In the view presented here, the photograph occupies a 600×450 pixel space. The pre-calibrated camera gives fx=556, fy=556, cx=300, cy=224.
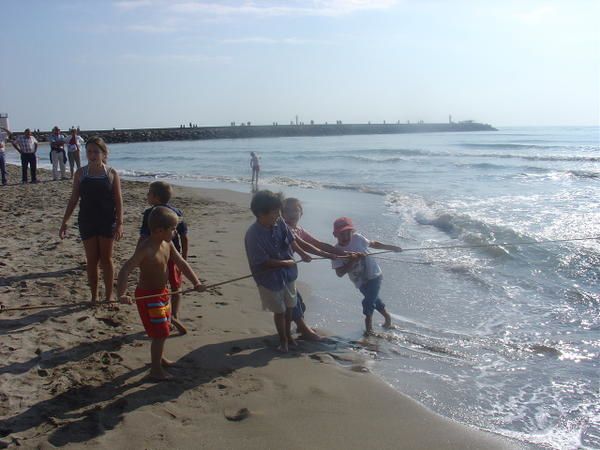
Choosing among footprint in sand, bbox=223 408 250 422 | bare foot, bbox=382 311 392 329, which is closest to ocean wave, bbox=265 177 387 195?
bare foot, bbox=382 311 392 329

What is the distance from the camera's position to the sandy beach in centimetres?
307

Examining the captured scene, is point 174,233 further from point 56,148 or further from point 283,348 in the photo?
point 56,148

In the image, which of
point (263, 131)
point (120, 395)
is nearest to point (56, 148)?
point (120, 395)

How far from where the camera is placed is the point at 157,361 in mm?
3680

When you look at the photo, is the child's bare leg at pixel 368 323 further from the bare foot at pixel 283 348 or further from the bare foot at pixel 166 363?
the bare foot at pixel 166 363

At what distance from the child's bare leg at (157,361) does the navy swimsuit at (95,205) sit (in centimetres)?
162

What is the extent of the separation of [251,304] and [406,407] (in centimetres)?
243

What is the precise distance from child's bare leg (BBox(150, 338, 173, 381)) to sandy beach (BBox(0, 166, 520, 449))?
0.24 ft

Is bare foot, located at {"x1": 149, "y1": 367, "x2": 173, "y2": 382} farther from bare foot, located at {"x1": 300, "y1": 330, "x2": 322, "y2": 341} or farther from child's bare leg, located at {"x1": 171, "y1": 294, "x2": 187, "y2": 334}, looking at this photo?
bare foot, located at {"x1": 300, "y1": 330, "x2": 322, "y2": 341}

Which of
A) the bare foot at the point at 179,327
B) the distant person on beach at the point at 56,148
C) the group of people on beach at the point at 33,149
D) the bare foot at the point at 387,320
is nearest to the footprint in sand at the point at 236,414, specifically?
the bare foot at the point at 179,327

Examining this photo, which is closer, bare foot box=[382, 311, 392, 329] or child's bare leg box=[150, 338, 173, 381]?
child's bare leg box=[150, 338, 173, 381]

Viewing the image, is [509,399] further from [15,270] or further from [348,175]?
[348,175]

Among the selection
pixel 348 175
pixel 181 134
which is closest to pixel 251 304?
pixel 348 175

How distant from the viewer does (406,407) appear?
3.61m
